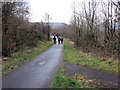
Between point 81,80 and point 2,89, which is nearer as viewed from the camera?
point 2,89

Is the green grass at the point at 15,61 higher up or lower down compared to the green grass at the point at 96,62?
higher up

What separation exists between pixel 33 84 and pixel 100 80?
9.89 feet

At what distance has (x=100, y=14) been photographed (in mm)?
17203

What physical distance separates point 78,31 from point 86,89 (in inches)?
758

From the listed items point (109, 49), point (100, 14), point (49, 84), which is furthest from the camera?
point (100, 14)

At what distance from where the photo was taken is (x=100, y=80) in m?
6.12

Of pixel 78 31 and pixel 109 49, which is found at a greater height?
pixel 78 31

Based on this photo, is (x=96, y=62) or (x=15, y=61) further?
(x=15, y=61)

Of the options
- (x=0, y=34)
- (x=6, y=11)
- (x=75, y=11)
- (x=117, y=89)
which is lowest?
(x=117, y=89)

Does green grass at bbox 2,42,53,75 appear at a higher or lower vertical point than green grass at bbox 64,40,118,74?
higher

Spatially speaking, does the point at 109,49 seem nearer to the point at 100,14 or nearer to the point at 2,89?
the point at 100,14

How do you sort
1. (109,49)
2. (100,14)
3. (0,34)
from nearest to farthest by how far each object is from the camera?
(0,34), (109,49), (100,14)

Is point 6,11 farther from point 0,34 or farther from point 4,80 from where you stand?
point 4,80

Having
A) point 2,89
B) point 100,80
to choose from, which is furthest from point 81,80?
point 2,89
